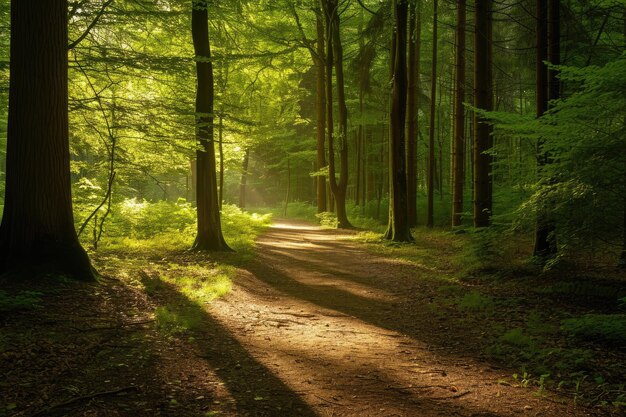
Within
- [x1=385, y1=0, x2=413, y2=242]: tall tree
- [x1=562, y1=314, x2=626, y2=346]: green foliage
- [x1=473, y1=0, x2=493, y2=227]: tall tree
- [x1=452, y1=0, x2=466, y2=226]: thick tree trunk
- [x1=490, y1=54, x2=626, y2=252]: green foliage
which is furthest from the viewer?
[x1=452, y1=0, x2=466, y2=226]: thick tree trunk

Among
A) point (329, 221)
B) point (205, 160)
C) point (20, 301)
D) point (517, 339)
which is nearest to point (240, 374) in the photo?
point (20, 301)

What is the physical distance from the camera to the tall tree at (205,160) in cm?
1114

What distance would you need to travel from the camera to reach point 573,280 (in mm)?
7586

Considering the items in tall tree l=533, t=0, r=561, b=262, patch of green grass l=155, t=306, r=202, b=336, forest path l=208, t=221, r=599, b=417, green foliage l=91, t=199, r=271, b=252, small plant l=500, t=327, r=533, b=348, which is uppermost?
tall tree l=533, t=0, r=561, b=262

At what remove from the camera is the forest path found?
3.62 meters

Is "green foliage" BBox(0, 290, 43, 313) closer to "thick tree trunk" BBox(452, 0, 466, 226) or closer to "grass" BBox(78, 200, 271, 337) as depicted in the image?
"grass" BBox(78, 200, 271, 337)

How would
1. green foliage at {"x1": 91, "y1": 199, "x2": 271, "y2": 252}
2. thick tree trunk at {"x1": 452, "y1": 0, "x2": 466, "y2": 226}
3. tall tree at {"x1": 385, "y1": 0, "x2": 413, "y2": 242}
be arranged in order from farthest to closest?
thick tree trunk at {"x1": 452, "y1": 0, "x2": 466, "y2": 226}, tall tree at {"x1": 385, "y1": 0, "x2": 413, "y2": 242}, green foliage at {"x1": 91, "y1": 199, "x2": 271, "y2": 252}

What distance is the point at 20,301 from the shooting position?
5031 millimetres

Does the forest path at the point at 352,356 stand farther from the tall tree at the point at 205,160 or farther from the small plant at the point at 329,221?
the small plant at the point at 329,221

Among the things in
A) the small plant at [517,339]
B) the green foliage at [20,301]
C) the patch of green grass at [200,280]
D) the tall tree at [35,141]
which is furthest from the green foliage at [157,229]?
the small plant at [517,339]

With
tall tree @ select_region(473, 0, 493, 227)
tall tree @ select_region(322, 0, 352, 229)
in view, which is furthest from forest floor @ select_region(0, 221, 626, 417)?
tall tree @ select_region(322, 0, 352, 229)

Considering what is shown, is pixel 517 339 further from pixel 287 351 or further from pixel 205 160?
pixel 205 160

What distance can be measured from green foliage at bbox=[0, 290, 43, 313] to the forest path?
229cm

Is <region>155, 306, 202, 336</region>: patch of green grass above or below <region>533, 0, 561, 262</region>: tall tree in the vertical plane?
below
